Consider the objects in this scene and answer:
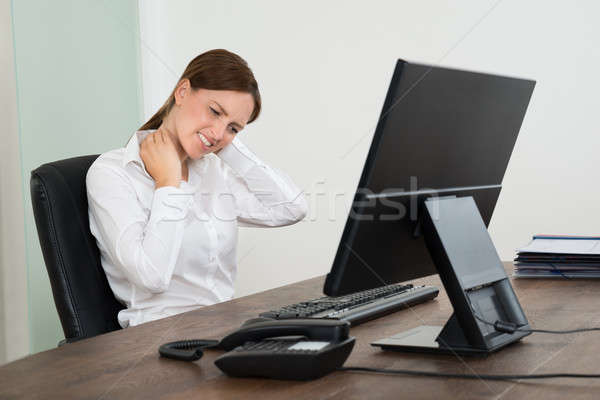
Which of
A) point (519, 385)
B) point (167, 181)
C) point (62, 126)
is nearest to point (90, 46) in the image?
point (62, 126)

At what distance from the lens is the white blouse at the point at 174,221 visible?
146cm

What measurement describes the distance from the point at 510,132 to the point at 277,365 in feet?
1.92

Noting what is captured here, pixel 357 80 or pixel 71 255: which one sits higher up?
pixel 357 80

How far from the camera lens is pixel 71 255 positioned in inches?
54.3

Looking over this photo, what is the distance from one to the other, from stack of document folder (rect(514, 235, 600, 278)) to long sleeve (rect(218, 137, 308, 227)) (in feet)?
2.57

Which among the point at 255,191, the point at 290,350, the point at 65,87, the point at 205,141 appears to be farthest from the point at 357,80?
the point at 290,350

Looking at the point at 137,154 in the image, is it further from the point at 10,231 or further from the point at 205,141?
the point at 10,231

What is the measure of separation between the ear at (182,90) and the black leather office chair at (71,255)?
0.40 meters

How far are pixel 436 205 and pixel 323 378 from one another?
11.7 inches

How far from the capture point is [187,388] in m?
0.80

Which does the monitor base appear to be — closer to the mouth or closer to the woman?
the woman

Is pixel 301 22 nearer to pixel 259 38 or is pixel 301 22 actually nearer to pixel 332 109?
pixel 259 38

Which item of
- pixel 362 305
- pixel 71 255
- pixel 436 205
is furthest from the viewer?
pixel 71 255

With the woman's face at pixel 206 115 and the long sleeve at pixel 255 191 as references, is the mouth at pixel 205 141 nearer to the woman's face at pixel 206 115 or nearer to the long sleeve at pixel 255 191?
the woman's face at pixel 206 115
